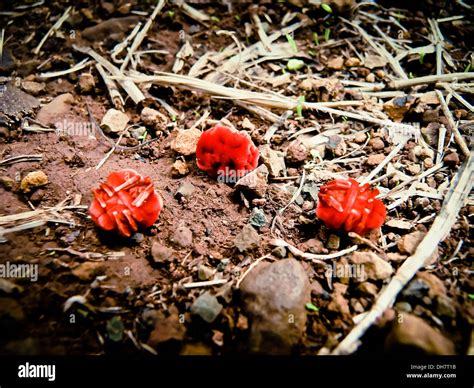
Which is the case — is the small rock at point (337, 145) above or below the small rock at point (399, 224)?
above

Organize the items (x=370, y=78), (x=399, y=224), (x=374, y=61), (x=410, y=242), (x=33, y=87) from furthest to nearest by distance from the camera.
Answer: (x=374, y=61)
(x=370, y=78)
(x=33, y=87)
(x=399, y=224)
(x=410, y=242)

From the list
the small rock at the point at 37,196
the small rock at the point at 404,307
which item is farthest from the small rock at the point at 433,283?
the small rock at the point at 37,196

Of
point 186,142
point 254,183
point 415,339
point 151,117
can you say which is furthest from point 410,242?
point 151,117

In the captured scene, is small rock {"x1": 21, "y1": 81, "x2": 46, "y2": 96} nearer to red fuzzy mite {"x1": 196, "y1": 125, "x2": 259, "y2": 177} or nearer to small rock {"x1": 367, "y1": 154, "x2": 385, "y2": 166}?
red fuzzy mite {"x1": 196, "y1": 125, "x2": 259, "y2": 177}

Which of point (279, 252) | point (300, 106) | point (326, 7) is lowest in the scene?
point (279, 252)

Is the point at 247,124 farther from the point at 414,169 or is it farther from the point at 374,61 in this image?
the point at 374,61

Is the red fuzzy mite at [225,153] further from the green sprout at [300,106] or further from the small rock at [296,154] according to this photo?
the green sprout at [300,106]

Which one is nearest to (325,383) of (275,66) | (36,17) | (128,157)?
(128,157)
